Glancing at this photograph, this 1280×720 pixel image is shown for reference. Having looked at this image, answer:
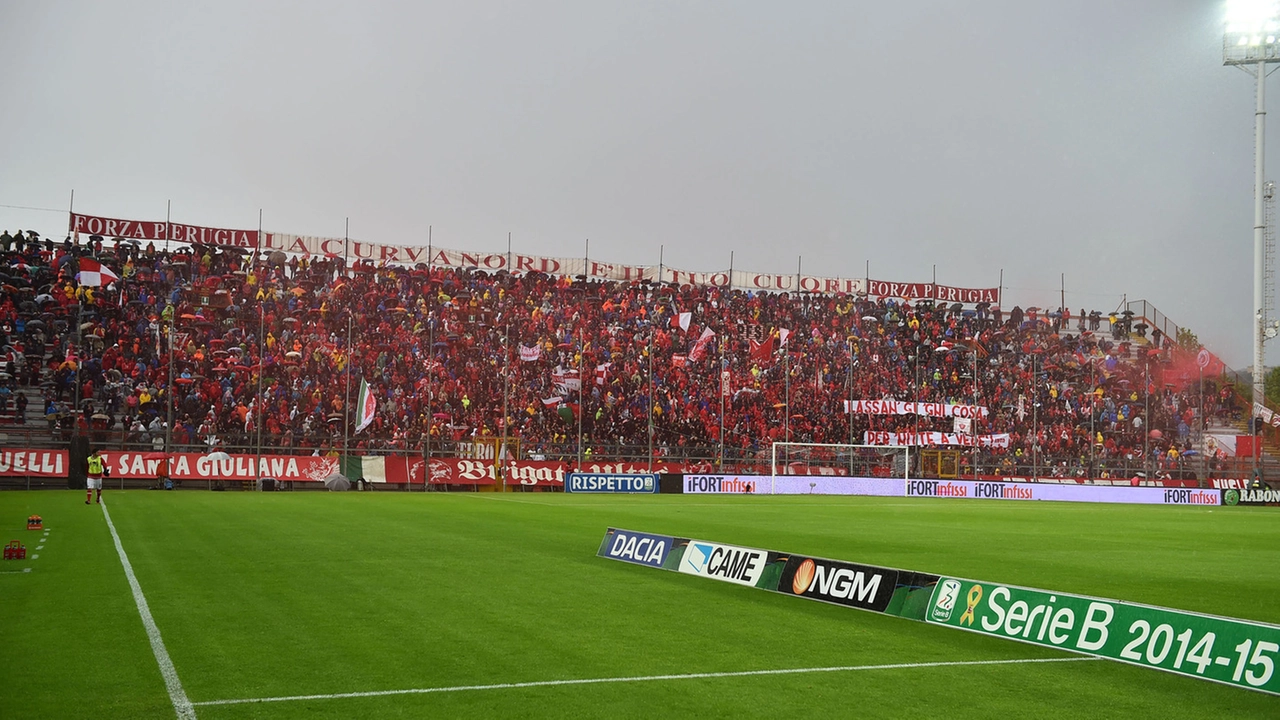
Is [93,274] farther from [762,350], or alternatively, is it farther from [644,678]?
[644,678]

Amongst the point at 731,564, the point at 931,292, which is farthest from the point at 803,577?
the point at 931,292

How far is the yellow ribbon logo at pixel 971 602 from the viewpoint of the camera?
10336 mm

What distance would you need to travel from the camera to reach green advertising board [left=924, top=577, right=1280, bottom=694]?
7.76 metres

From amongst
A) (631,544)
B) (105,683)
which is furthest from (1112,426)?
(105,683)

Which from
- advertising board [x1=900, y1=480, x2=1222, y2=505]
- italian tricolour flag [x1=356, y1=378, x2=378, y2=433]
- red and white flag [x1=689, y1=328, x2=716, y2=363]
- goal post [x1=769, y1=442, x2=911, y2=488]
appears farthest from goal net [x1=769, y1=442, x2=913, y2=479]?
italian tricolour flag [x1=356, y1=378, x2=378, y2=433]

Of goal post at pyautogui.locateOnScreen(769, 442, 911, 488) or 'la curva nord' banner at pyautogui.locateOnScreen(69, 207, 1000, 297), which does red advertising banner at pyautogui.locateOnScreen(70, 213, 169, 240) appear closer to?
'la curva nord' banner at pyautogui.locateOnScreen(69, 207, 1000, 297)

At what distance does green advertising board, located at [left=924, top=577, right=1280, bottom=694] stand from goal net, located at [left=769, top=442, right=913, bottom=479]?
129 feet

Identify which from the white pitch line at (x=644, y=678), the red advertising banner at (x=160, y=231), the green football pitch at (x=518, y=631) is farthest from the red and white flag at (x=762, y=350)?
the white pitch line at (x=644, y=678)

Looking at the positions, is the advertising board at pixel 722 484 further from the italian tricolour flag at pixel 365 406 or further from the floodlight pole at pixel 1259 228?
the floodlight pole at pixel 1259 228

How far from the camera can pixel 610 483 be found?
148ft

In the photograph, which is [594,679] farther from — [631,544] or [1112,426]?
[1112,426]

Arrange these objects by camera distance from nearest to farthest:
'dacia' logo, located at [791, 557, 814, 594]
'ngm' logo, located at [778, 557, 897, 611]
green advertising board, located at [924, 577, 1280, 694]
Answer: green advertising board, located at [924, 577, 1280, 694] → 'ngm' logo, located at [778, 557, 897, 611] → 'dacia' logo, located at [791, 557, 814, 594]

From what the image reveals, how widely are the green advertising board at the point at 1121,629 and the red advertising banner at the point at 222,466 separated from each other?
112 feet

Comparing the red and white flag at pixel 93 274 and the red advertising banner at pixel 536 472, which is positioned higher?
the red and white flag at pixel 93 274
